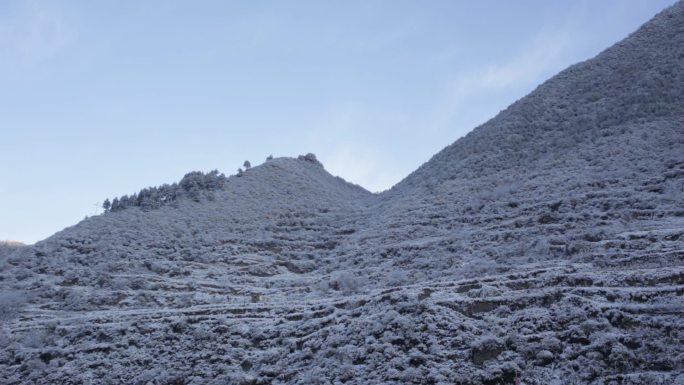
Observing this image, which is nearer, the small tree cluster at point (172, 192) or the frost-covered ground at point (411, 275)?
the frost-covered ground at point (411, 275)

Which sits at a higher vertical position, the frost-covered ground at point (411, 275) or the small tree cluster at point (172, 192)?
the small tree cluster at point (172, 192)

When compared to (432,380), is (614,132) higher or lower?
higher

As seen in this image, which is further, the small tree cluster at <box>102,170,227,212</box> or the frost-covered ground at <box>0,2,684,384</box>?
the small tree cluster at <box>102,170,227,212</box>

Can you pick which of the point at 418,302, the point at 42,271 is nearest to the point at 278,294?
the point at 418,302

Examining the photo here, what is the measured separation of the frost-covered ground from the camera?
11719 millimetres

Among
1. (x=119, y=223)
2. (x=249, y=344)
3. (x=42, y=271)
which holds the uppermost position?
(x=119, y=223)

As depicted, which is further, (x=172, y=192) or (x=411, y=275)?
(x=172, y=192)

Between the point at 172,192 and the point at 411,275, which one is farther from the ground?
the point at 172,192

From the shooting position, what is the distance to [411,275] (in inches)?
755

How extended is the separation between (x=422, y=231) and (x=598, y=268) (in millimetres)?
10139

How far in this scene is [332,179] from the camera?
51.1 m

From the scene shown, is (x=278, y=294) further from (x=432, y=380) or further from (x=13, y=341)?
(x=432, y=380)

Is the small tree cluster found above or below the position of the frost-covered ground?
above

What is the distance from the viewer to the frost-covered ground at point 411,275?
11719 millimetres
